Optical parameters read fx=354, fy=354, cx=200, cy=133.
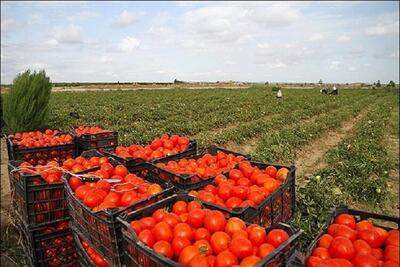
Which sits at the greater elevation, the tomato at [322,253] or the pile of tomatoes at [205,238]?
the pile of tomatoes at [205,238]

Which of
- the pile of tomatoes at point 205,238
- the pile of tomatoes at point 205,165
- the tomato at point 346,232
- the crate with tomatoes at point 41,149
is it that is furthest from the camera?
the crate with tomatoes at point 41,149

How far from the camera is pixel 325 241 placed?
105 inches

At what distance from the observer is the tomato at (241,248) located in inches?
89.0

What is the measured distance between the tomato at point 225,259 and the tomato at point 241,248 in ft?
0.15

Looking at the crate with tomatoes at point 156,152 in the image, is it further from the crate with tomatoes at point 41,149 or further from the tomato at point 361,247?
the tomato at point 361,247

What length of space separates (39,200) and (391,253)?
10.7 feet

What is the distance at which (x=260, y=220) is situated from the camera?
3.18 m

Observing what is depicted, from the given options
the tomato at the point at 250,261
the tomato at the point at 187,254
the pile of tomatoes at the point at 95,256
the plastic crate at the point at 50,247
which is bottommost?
the plastic crate at the point at 50,247

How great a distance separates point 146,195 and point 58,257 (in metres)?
1.49

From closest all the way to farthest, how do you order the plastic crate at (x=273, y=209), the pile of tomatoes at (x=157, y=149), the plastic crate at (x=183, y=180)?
the plastic crate at (x=273, y=209), the plastic crate at (x=183, y=180), the pile of tomatoes at (x=157, y=149)

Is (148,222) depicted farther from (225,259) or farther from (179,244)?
(225,259)

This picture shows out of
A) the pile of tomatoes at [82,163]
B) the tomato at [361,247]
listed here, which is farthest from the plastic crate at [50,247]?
the tomato at [361,247]

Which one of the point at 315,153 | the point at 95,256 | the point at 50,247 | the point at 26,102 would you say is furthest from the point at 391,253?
the point at 26,102

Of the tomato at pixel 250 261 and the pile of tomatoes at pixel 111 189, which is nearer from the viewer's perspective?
the tomato at pixel 250 261
